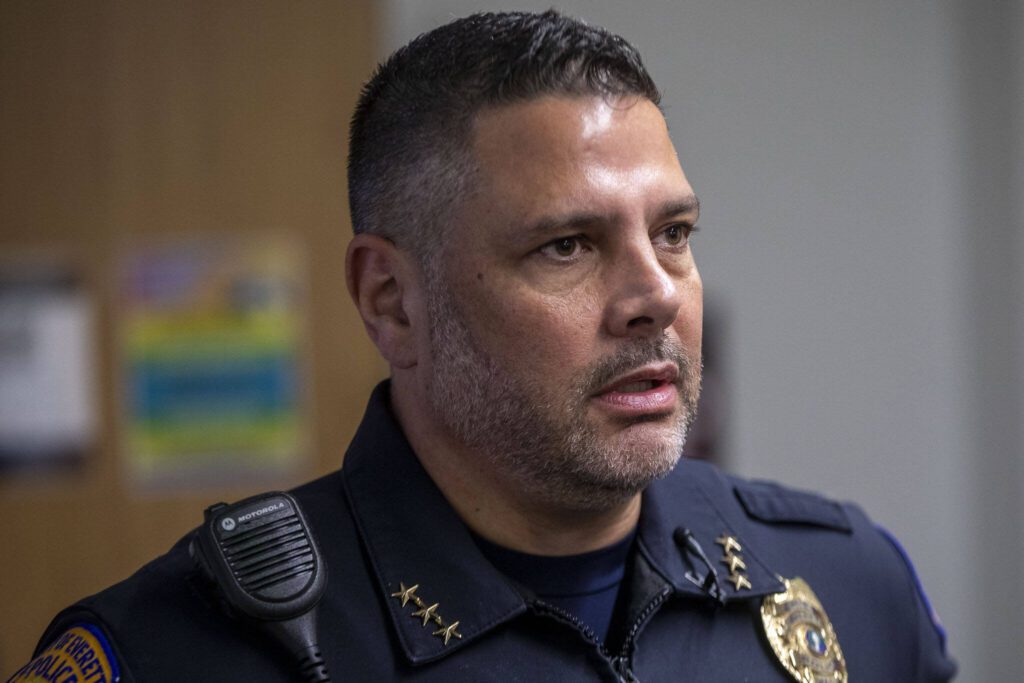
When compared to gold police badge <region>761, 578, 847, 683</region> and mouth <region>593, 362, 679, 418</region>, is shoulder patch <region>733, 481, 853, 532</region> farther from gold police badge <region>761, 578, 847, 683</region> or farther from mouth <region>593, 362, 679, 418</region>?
mouth <region>593, 362, 679, 418</region>

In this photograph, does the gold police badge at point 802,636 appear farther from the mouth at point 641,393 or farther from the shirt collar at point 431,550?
the mouth at point 641,393

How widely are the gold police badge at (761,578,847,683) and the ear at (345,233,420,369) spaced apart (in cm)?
48

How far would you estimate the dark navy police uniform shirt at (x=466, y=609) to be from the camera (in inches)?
39.4

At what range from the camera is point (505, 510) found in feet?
3.67

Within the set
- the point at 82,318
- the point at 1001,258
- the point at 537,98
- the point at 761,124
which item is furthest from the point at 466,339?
the point at 1001,258

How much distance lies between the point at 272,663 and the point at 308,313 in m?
1.20

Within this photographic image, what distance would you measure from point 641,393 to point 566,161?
0.24 meters

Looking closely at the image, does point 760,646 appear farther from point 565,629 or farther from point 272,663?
point 272,663

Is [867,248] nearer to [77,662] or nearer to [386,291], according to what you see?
[386,291]

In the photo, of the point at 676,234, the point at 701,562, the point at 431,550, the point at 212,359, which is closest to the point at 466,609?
the point at 431,550

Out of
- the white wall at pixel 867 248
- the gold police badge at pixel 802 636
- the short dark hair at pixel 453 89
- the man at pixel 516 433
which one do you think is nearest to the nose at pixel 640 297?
the man at pixel 516 433

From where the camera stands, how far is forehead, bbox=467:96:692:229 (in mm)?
1046

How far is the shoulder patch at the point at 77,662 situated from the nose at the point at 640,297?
0.55 m

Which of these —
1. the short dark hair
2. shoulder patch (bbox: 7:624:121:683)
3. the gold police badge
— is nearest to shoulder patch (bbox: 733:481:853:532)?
the gold police badge
